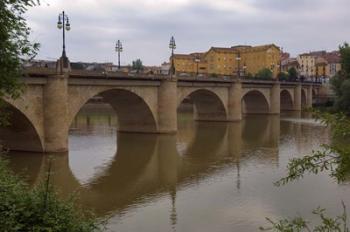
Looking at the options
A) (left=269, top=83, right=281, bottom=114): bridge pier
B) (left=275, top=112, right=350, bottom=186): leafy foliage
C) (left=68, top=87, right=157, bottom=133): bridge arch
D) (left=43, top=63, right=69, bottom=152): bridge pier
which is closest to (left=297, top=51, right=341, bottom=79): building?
(left=269, top=83, right=281, bottom=114): bridge pier

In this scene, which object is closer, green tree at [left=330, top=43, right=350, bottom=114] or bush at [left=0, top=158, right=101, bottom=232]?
bush at [left=0, top=158, right=101, bottom=232]

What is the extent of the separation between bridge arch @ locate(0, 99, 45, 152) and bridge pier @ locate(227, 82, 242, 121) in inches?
1244

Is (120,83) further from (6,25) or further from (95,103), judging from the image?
(95,103)

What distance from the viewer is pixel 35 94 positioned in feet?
87.5

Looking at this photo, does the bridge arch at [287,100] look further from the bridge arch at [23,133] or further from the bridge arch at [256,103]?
the bridge arch at [23,133]

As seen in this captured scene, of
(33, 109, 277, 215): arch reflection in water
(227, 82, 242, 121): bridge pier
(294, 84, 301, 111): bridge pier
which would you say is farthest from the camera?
(294, 84, 301, 111): bridge pier

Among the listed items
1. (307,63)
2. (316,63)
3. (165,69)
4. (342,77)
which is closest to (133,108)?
(165,69)

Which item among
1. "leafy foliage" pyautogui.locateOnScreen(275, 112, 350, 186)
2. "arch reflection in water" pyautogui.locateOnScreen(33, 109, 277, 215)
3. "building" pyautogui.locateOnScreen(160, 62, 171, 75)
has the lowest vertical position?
"arch reflection in water" pyautogui.locateOnScreen(33, 109, 277, 215)

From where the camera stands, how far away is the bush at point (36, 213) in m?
9.48

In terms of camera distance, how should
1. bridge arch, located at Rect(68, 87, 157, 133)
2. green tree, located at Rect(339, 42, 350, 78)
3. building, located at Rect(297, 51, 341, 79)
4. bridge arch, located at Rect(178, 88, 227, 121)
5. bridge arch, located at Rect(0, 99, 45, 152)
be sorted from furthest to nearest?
building, located at Rect(297, 51, 341, 79) → green tree, located at Rect(339, 42, 350, 78) → bridge arch, located at Rect(178, 88, 227, 121) → bridge arch, located at Rect(68, 87, 157, 133) → bridge arch, located at Rect(0, 99, 45, 152)

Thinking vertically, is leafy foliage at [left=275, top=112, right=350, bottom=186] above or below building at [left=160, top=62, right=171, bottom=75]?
below

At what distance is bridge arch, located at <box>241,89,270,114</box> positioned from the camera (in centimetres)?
6900

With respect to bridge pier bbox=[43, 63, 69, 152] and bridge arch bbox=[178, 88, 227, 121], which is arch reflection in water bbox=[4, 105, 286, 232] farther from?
bridge arch bbox=[178, 88, 227, 121]

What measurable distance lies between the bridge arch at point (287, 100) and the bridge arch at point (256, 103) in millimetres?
9255
